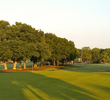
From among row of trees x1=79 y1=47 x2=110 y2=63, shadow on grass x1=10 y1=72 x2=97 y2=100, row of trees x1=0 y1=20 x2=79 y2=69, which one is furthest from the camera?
row of trees x1=79 y1=47 x2=110 y2=63

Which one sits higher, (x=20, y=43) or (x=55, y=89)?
(x=20, y=43)

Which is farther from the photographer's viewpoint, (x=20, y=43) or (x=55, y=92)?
(x=20, y=43)

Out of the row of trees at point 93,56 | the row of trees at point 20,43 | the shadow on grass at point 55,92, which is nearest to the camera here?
the shadow on grass at point 55,92

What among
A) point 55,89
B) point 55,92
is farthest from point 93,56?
point 55,92

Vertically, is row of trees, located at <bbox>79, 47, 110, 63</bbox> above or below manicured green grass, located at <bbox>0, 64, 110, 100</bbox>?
above

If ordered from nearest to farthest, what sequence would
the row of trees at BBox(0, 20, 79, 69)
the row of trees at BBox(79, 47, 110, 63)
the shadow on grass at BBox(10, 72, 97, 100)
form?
1. the shadow on grass at BBox(10, 72, 97, 100)
2. the row of trees at BBox(0, 20, 79, 69)
3. the row of trees at BBox(79, 47, 110, 63)

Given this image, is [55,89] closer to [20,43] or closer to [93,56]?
[20,43]

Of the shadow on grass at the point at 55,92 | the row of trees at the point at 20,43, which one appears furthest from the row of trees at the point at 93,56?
the shadow on grass at the point at 55,92

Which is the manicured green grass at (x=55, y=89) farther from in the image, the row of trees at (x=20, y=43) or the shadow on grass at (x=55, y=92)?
the row of trees at (x=20, y=43)

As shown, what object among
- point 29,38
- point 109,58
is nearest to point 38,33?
point 29,38

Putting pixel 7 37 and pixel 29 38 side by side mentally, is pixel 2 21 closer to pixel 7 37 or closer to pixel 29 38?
pixel 7 37

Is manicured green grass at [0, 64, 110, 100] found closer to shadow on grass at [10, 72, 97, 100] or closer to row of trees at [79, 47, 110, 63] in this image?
shadow on grass at [10, 72, 97, 100]

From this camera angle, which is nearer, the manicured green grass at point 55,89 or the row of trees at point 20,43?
the manicured green grass at point 55,89

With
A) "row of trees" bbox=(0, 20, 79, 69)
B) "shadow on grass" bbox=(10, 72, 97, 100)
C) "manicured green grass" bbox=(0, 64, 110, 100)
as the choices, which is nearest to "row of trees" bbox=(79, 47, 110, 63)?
"row of trees" bbox=(0, 20, 79, 69)
